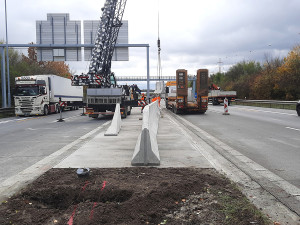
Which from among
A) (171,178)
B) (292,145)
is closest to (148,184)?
(171,178)

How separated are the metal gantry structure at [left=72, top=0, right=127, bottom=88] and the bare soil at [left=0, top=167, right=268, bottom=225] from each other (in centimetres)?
1673

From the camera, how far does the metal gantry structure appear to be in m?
21.6

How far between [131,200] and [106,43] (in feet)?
66.0

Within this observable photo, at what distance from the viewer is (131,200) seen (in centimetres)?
384

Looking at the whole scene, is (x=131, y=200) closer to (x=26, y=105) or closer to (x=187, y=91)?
(x=187, y=91)

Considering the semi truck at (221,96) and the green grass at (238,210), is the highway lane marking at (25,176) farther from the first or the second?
the semi truck at (221,96)

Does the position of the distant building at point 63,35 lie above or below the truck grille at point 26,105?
above

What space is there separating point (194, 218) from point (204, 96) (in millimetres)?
18510

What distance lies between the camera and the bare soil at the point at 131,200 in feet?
11.1

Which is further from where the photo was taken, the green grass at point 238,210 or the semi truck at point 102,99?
the semi truck at point 102,99

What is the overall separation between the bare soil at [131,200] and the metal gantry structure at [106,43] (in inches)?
659

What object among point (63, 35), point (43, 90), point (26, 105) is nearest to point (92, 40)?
point (63, 35)

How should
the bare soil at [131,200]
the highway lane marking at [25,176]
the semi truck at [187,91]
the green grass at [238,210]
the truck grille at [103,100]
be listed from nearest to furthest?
1. the green grass at [238,210]
2. the bare soil at [131,200]
3. the highway lane marking at [25,176]
4. the truck grille at [103,100]
5. the semi truck at [187,91]

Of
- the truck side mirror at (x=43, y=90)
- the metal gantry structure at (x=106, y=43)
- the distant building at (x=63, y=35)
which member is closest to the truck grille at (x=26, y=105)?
the truck side mirror at (x=43, y=90)
